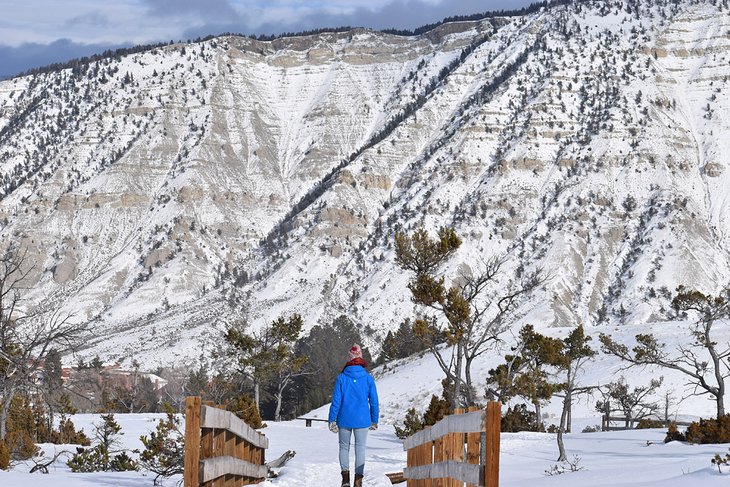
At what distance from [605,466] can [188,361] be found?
107717mm

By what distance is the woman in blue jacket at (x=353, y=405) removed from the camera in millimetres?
13758

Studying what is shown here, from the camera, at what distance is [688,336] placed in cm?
6462

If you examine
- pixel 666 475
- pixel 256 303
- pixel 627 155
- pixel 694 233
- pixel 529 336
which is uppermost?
pixel 627 155

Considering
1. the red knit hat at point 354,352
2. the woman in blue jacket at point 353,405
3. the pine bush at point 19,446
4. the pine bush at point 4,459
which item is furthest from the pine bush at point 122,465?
the red knit hat at point 354,352

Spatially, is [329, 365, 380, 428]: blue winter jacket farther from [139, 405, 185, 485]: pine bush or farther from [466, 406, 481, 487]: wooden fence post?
[466, 406, 481, 487]: wooden fence post

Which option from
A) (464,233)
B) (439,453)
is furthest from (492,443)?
Result: (464,233)

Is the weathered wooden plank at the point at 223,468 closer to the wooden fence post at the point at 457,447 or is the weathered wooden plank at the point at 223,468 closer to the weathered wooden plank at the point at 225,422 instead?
the weathered wooden plank at the point at 225,422

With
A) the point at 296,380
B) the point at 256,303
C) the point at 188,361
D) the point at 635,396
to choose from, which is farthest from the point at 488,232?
the point at 635,396

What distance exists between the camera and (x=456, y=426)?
9.62 m

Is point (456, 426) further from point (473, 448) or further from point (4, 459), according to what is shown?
point (4, 459)

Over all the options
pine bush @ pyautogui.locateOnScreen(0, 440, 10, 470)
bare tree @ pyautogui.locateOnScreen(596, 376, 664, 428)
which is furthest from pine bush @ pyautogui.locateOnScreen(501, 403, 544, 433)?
pine bush @ pyautogui.locateOnScreen(0, 440, 10, 470)

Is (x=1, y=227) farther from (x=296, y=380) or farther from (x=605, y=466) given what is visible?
(x=605, y=466)

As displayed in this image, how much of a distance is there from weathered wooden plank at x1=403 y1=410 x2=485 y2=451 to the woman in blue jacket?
1042mm

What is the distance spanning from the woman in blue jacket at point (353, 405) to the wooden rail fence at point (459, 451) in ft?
2.50
